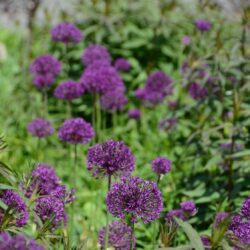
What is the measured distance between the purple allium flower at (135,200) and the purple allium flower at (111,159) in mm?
136

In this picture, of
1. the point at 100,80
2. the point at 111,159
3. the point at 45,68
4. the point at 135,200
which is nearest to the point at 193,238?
the point at 135,200

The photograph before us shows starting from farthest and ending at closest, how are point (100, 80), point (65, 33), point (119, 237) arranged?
point (65, 33) → point (100, 80) → point (119, 237)

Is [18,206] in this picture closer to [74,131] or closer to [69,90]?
[74,131]

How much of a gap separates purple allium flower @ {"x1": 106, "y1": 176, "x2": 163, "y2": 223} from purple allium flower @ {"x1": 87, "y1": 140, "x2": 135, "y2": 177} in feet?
0.45

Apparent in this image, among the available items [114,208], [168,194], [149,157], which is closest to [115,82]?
[168,194]

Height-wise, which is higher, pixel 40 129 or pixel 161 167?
pixel 161 167

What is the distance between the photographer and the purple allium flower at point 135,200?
1.70 meters

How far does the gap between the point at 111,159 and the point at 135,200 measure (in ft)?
0.68

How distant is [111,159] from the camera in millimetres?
1866

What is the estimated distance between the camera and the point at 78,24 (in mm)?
5730

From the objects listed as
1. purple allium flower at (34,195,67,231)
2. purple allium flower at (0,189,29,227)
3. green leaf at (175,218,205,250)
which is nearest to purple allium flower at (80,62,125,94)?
purple allium flower at (34,195,67,231)

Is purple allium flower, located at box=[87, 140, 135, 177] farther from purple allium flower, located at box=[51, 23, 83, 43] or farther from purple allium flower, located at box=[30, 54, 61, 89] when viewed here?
purple allium flower, located at box=[51, 23, 83, 43]

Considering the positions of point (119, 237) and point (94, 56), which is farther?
point (94, 56)

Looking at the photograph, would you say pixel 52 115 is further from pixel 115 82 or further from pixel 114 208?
pixel 114 208
